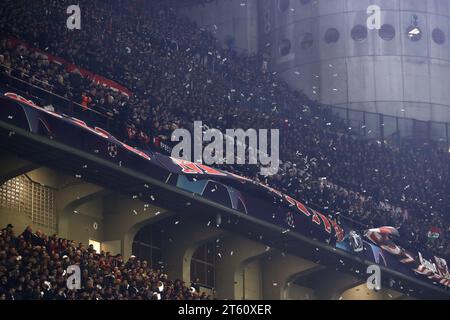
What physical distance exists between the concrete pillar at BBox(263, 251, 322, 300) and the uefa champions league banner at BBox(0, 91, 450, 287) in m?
1.99

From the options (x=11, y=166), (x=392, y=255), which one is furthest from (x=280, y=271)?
(x=11, y=166)

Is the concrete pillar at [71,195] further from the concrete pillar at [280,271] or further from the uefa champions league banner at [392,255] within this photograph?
the uefa champions league banner at [392,255]

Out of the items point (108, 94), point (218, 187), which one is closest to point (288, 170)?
point (218, 187)

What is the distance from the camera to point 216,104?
3644 cm

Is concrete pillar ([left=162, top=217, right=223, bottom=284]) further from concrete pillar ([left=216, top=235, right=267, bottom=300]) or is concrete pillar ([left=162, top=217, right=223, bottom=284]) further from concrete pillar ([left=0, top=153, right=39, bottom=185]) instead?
concrete pillar ([left=0, top=153, right=39, bottom=185])

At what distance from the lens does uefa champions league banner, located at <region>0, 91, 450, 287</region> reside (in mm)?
23219

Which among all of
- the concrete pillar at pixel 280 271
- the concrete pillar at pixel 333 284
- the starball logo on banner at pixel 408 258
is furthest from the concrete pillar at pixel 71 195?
the concrete pillar at pixel 333 284

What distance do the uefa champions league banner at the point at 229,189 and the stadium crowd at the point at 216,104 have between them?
896 mm

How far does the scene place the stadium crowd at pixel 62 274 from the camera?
823 inches

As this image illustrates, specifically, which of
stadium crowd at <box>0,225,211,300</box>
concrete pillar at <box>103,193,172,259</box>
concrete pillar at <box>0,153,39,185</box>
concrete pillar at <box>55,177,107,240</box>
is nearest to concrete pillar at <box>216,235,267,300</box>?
concrete pillar at <box>103,193,172,259</box>

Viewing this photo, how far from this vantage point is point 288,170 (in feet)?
113

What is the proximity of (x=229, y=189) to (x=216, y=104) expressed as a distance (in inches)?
301
